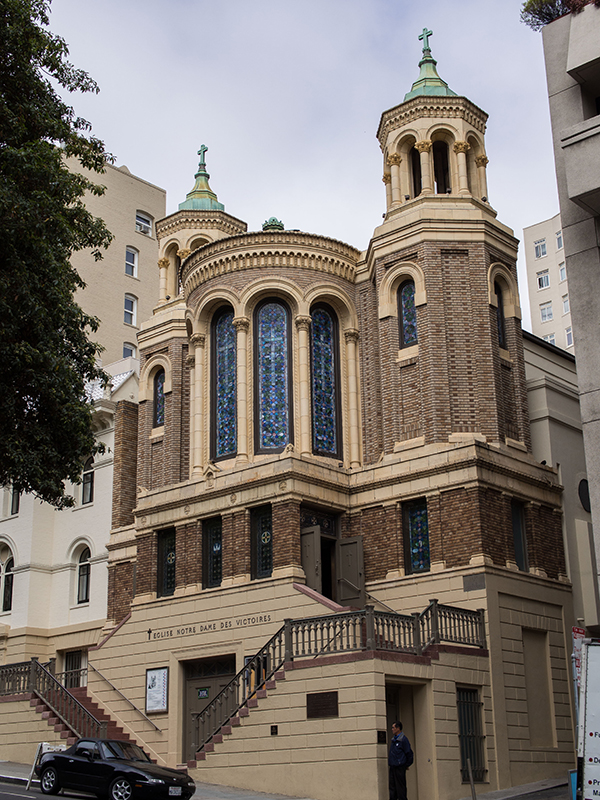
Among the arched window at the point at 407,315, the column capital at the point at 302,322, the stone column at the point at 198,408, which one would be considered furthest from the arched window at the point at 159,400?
the arched window at the point at 407,315

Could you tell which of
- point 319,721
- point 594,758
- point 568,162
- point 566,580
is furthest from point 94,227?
point 566,580

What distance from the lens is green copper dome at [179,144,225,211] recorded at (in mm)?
39594

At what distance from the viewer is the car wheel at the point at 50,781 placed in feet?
69.7

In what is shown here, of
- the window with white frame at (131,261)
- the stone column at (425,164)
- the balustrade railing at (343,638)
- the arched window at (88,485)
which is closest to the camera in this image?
the balustrade railing at (343,638)

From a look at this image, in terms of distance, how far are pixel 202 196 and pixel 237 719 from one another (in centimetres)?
2254

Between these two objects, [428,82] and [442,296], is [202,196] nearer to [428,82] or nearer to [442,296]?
[428,82]

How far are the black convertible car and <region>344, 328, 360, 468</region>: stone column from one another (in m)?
11.8

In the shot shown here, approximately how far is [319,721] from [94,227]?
37.1 ft

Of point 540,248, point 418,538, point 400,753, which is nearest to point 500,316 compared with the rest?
point 418,538

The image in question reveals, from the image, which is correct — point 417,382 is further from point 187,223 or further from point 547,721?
point 187,223

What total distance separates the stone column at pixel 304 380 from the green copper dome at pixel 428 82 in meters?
7.87

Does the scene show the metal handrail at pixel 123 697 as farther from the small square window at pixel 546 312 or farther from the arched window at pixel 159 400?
the small square window at pixel 546 312

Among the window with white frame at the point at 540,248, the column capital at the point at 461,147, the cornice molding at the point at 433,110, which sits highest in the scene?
the window with white frame at the point at 540,248

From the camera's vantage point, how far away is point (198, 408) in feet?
104
